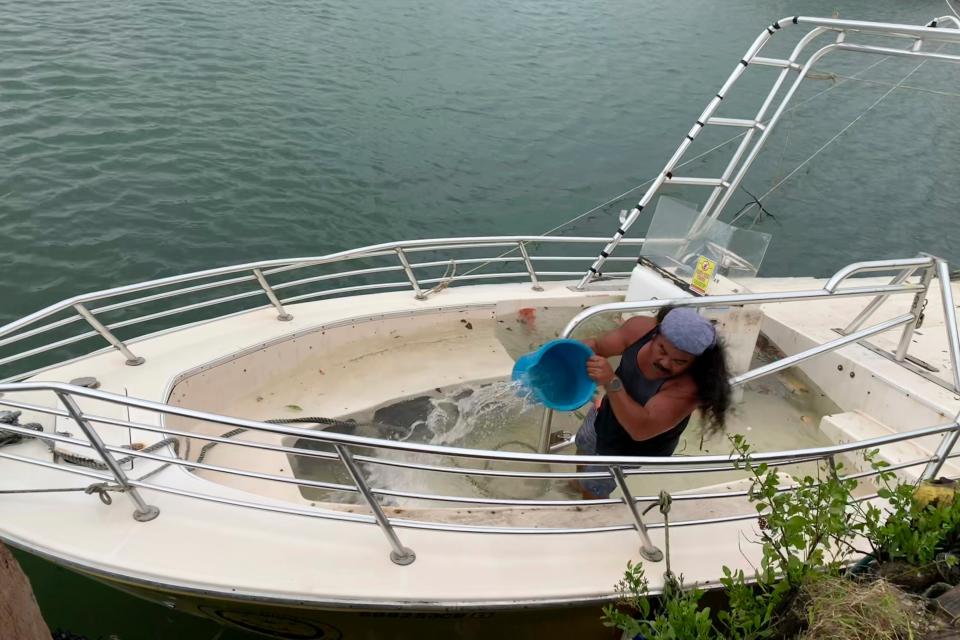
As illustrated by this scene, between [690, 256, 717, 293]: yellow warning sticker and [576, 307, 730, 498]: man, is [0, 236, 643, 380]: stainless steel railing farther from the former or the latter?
[576, 307, 730, 498]: man

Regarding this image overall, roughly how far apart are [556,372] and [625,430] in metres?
0.47

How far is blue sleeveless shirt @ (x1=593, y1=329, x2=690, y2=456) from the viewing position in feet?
10.6

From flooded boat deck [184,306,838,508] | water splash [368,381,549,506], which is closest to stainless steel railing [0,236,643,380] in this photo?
flooded boat deck [184,306,838,508]

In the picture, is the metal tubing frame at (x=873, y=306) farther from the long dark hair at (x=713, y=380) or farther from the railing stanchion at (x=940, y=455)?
the long dark hair at (x=713, y=380)

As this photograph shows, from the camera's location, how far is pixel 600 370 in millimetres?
3018

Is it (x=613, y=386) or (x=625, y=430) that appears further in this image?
(x=625, y=430)

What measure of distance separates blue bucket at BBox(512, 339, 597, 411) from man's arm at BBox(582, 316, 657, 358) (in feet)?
0.52

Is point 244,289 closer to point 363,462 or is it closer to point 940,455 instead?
point 363,462

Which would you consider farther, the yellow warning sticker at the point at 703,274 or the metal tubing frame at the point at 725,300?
the yellow warning sticker at the point at 703,274

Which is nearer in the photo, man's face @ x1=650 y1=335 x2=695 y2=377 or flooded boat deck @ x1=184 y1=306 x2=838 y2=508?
man's face @ x1=650 y1=335 x2=695 y2=377

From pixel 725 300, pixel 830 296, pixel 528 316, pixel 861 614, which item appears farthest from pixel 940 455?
pixel 528 316

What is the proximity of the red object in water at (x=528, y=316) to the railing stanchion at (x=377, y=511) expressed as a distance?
2.35 m

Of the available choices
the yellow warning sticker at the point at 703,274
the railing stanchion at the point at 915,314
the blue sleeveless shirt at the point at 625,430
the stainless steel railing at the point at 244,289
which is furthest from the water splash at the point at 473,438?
the railing stanchion at the point at 915,314

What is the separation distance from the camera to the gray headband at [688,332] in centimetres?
294
